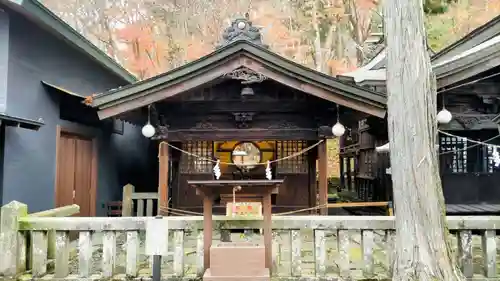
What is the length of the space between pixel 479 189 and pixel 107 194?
10.9 m

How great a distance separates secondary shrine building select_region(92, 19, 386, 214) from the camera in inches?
358

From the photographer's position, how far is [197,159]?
11492mm

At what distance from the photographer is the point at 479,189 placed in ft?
35.7

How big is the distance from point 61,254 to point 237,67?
5090mm

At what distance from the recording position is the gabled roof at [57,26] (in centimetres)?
804

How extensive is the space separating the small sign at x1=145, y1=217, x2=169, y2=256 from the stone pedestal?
854 mm

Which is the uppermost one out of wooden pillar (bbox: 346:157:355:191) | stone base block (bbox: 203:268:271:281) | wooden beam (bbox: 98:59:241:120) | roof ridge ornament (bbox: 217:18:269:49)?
roof ridge ornament (bbox: 217:18:269:49)

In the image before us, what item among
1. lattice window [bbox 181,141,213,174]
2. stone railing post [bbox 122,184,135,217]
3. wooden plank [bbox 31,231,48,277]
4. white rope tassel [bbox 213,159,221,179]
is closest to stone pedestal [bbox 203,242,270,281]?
wooden plank [bbox 31,231,48,277]

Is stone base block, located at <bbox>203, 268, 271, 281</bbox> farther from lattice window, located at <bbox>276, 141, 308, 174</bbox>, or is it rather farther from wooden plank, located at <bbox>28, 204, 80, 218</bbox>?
lattice window, located at <bbox>276, 141, 308, 174</bbox>

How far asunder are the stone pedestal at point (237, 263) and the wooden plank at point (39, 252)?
2.61 metres

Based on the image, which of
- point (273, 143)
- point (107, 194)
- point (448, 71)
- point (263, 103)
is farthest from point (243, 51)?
point (107, 194)

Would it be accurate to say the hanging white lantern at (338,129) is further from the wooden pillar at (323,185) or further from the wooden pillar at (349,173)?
the wooden pillar at (349,173)

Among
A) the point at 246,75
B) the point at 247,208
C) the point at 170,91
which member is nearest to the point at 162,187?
the point at 170,91

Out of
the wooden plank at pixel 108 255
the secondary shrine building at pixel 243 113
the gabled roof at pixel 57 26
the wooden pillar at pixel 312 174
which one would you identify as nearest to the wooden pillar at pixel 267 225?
the secondary shrine building at pixel 243 113
